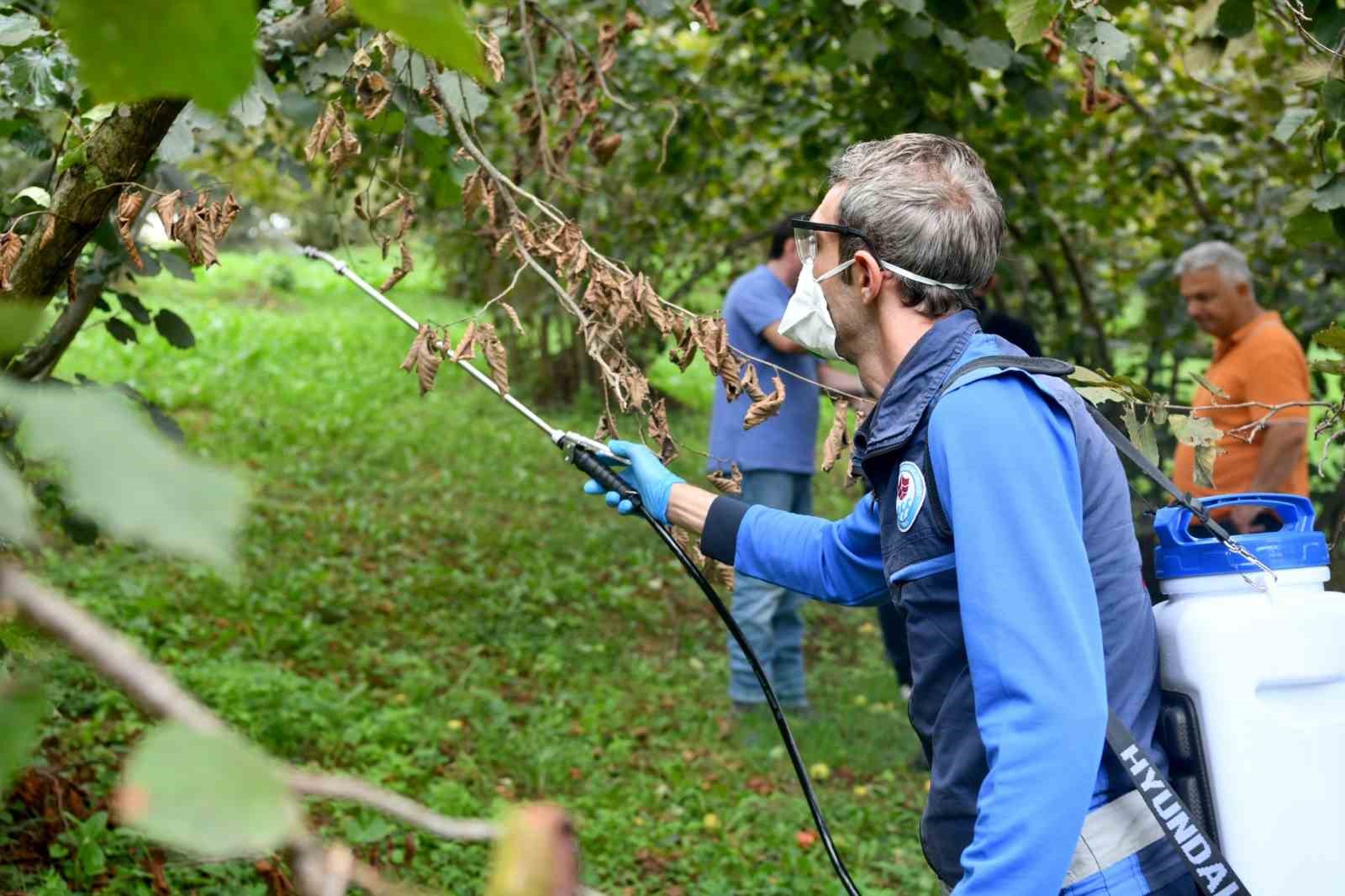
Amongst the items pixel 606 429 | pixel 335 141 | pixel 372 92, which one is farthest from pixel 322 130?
pixel 606 429

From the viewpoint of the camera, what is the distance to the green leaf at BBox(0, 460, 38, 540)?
39 centimetres

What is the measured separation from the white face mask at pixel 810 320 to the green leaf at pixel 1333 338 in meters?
0.77

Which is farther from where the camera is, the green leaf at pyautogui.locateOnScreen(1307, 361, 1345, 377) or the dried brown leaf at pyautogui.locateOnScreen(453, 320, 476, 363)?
the dried brown leaf at pyautogui.locateOnScreen(453, 320, 476, 363)

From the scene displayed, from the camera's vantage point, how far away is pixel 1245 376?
4.66 m

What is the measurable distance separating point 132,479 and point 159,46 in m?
0.22

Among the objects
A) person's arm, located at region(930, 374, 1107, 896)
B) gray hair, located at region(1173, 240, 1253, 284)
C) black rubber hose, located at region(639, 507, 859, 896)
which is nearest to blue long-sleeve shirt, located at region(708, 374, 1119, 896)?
person's arm, located at region(930, 374, 1107, 896)

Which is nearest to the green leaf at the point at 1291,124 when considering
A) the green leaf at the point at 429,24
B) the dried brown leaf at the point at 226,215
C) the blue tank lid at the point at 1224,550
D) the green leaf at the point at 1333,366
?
the green leaf at the point at 1333,366

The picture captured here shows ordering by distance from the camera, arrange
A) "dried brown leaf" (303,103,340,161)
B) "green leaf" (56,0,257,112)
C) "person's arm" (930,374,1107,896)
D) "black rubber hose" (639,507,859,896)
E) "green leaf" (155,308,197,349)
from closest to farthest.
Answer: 1. "green leaf" (56,0,257,112)
2. "person's arm" (930,374,1107,896)
3. "black rubber hose" (639,507,859,896)
4. "dried brown leaf" (303,103,340,161)
5. "green leaf" (155,308,197,349)

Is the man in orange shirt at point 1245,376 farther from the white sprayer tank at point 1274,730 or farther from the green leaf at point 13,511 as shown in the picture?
the green leaf at point 13,511

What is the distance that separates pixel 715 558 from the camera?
7.57 ft

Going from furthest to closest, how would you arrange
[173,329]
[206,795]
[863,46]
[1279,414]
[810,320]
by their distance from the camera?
[1279,414], [863,46], [173,329], [810,320], [206,795]

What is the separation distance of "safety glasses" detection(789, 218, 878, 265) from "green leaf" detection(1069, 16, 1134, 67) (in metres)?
0.77

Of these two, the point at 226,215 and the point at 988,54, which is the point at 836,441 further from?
the point at 988,54

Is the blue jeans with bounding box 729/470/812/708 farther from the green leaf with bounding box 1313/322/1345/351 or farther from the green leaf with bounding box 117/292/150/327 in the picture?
the green leaf with bounding box 1313/322/1345/351
